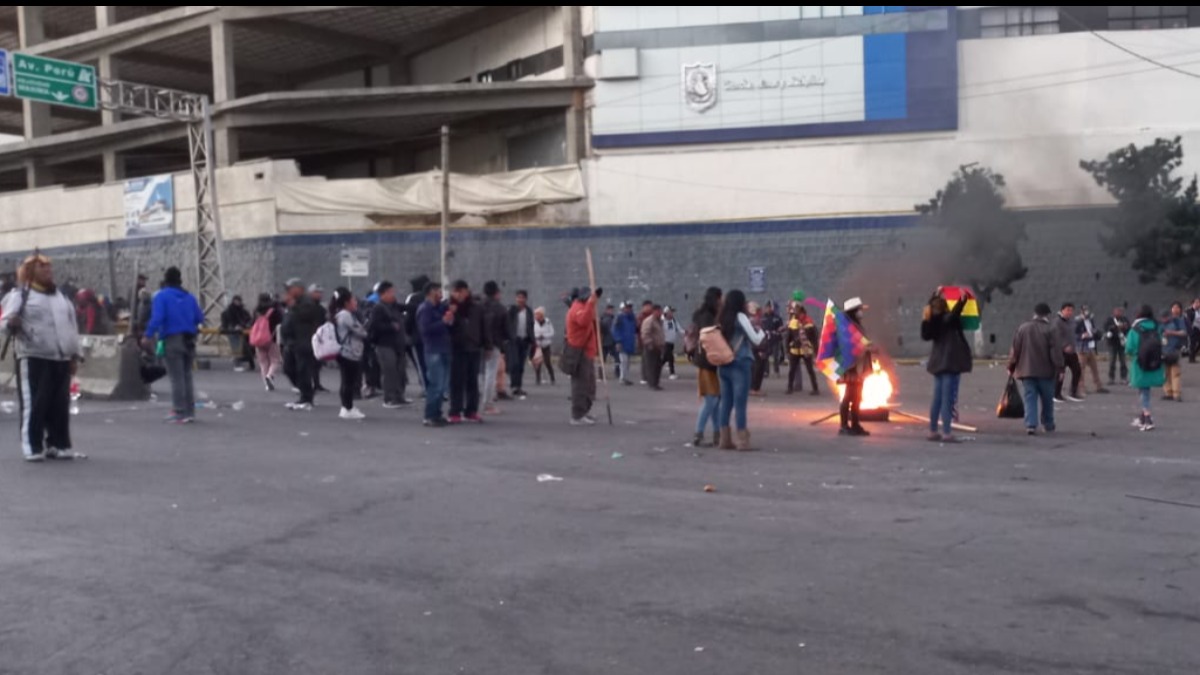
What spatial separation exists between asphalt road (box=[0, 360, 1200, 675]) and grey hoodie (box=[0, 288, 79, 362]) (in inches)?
38.7

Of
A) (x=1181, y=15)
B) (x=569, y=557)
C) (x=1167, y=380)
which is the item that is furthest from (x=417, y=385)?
(x=1181, y=15)

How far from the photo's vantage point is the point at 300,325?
16188 millimetres

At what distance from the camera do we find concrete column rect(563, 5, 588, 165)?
115ft

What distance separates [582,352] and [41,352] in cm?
616

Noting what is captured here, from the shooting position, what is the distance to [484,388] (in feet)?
53.3

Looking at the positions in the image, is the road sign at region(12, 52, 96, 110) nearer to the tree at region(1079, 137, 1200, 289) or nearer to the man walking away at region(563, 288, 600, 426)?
the man walking away at region(563, 288, 600, 426)

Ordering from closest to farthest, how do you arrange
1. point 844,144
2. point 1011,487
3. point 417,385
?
1. point 1011,487
2. point 417,385
3. point 844,144

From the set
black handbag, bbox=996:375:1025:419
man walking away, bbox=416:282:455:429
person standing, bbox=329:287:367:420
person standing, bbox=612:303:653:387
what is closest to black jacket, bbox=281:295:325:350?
person standing, bbox=329:287:367:420

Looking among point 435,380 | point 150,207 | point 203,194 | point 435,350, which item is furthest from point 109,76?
point 435,380

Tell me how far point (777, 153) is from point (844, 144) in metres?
1.76

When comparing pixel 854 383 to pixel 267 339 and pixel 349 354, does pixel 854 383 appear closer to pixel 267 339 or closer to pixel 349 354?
pixel 349 354

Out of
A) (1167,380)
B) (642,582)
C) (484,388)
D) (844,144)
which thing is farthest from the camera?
(844,144)

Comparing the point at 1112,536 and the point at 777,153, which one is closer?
the point at 1112,536

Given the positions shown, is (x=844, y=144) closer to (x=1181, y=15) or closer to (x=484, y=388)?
(x=1181, y=15)
